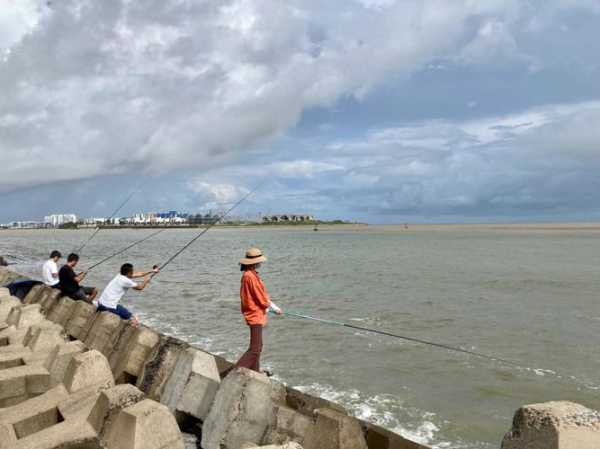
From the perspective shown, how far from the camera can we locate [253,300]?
19.4 ft

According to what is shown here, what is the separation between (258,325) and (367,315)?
8102 millimetres

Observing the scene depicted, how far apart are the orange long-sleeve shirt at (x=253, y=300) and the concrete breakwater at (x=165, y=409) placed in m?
0.66

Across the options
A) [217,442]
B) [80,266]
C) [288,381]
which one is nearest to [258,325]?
[217,442]

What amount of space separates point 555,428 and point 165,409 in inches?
102

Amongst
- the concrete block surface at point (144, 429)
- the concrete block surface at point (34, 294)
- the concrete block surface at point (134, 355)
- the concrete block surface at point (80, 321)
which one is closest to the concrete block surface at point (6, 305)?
the concrete block surface at point (34, 294)

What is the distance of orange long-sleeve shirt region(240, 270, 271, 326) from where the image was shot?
586cm

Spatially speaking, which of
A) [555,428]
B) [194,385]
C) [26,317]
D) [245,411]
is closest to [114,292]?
[26,317]

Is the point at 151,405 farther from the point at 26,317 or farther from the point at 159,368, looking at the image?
the point at 26,317

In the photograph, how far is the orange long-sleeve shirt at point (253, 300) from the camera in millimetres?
5855

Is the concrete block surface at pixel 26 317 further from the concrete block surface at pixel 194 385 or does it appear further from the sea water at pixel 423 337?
the concrete block surface at pixel 194 385

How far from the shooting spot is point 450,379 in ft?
27.3

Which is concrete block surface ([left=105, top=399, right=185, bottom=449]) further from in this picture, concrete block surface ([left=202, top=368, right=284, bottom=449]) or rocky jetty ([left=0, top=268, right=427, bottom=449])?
concrete block surface ([left=202, top=368, right=284, bottom=449])

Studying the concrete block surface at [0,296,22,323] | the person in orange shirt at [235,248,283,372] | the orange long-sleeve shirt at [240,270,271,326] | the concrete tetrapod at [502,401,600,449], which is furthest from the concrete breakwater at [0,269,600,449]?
the concrete block surface at [0,296,22,323]

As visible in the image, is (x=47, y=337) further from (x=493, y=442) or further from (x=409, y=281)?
(x=409, y=281)
